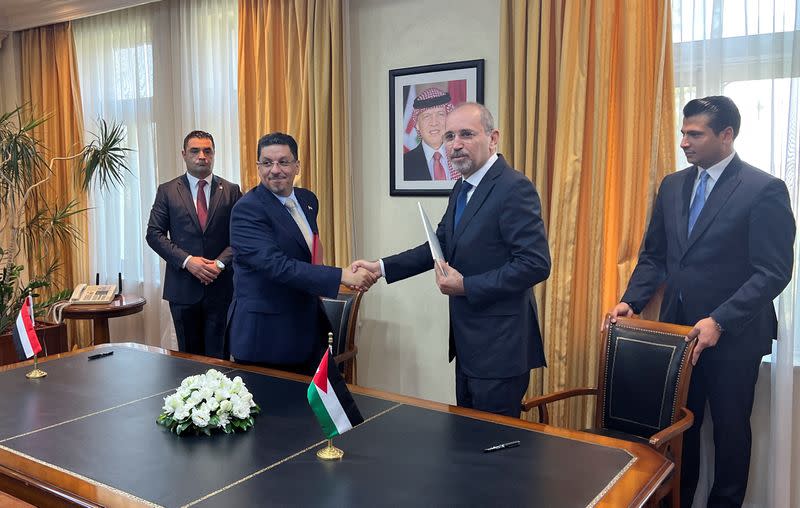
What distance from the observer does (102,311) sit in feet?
14.2

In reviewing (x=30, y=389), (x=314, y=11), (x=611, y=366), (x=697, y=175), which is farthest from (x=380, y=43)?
(x=30, y=389)

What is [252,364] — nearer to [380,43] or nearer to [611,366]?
[611,366]

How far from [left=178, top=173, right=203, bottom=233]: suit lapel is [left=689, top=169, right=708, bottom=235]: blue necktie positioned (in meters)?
2.64

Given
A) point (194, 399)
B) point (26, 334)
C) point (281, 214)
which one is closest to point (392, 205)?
point (281, 214)

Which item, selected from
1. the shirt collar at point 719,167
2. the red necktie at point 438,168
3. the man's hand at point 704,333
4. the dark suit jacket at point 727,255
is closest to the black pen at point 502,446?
the man's hand at point 704,333

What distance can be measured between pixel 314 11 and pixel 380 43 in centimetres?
46

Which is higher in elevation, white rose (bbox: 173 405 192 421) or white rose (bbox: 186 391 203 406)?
white rose (bbox: 186 391 203 406)

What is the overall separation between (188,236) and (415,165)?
1.40 metres

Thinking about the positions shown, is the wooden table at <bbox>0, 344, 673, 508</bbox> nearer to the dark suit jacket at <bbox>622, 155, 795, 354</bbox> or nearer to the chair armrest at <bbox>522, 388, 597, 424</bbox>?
the chair armrest at <bbox>522, 388, 597, 424</bbox>

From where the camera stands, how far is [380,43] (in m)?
3.96

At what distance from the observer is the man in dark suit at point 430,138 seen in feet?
12.3

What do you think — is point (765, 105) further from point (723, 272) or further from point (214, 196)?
point (214, 196)

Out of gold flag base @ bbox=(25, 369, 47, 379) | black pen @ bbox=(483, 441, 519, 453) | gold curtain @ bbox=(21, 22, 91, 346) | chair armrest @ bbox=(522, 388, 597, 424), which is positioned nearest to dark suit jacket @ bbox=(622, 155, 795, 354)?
chair armrest @ bbox=(522, 388, 597, 424)

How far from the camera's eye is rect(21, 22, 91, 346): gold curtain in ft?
17.7
